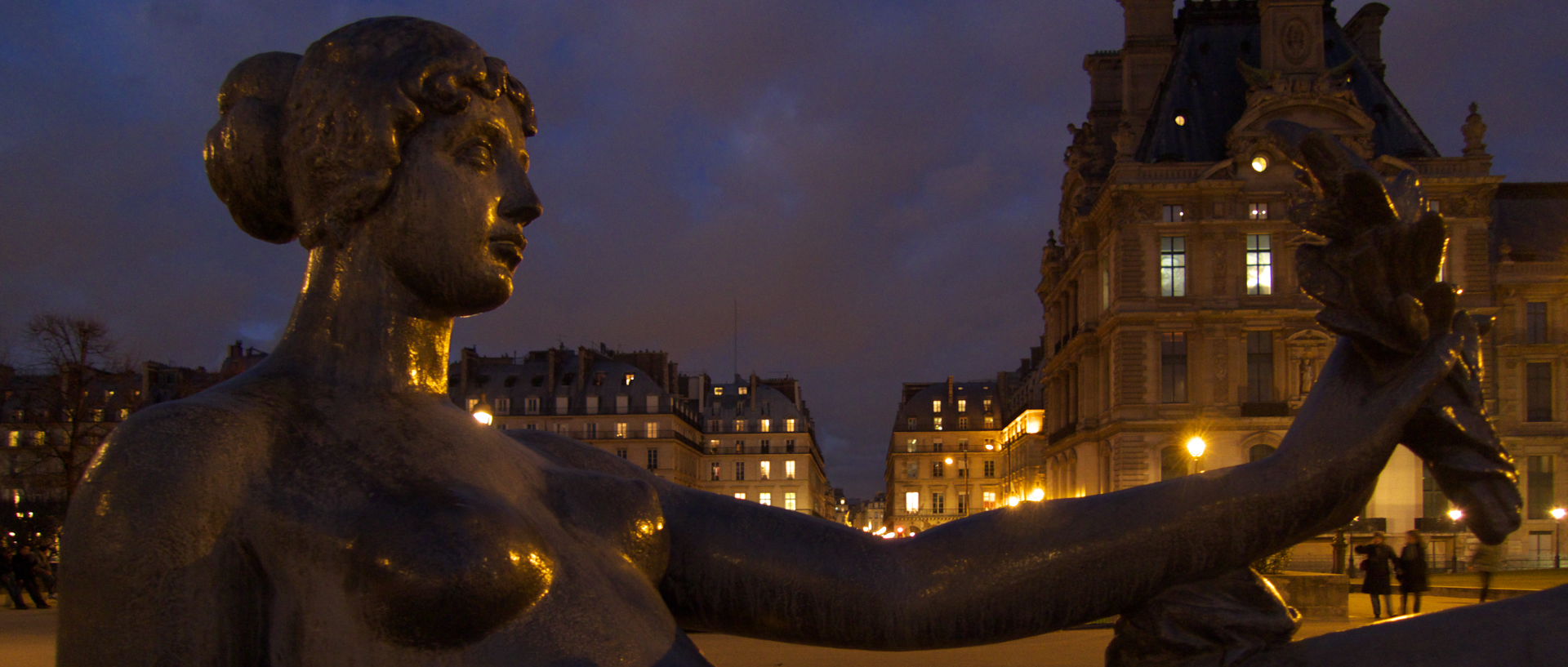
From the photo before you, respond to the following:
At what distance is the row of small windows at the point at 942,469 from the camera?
8775 cm

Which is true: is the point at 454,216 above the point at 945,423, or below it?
above

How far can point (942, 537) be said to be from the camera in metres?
1.49

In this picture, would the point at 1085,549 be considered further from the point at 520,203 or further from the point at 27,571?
the point at 27,571

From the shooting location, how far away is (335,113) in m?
1.41

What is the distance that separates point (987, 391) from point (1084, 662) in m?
81.7

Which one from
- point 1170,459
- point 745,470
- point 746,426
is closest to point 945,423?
point 746,426

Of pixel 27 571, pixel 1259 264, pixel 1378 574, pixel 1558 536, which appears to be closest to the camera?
pixel 1378 574

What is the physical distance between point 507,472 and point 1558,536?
153ft

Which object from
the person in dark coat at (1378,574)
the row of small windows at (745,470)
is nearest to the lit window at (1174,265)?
the person in dark coat at (1378,574)

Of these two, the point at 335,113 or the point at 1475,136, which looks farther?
the point at 1475,136

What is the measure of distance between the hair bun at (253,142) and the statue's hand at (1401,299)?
1.16m

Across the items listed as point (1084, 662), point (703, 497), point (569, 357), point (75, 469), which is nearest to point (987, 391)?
point (569, 357)

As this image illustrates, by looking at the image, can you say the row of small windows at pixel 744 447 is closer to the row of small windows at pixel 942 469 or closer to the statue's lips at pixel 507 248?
the row of small windows at pixel 942 469

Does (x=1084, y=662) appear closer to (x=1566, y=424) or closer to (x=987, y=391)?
(x=1566, y=424)
